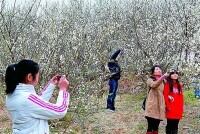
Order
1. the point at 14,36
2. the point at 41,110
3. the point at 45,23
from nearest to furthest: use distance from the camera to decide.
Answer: the point at 41,110, the point at 14,36, the point at 45,23

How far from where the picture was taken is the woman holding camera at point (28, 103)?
2904mm

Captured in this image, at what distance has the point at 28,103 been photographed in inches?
114

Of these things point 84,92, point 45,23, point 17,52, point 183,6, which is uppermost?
point 183,6

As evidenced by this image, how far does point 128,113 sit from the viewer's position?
10516 mm

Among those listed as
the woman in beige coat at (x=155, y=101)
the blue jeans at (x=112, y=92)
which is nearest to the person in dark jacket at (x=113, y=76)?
the blue jeans at (x=112, y=92)

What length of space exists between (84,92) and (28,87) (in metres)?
3.76

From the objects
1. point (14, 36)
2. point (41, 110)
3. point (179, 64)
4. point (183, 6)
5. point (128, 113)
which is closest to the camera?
point (41, 110)

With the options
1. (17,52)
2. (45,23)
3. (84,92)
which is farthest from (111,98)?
(17,52)

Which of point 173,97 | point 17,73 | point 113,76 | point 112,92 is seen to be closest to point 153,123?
point 173,97

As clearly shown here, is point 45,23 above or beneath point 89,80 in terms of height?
above

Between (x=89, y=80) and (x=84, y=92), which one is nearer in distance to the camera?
(x=84, y=92)

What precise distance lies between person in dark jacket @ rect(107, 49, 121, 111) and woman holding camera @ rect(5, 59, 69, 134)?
6.32 meters

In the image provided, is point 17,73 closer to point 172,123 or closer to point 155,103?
point 155,103

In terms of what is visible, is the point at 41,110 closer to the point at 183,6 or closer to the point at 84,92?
the point at 84,92
